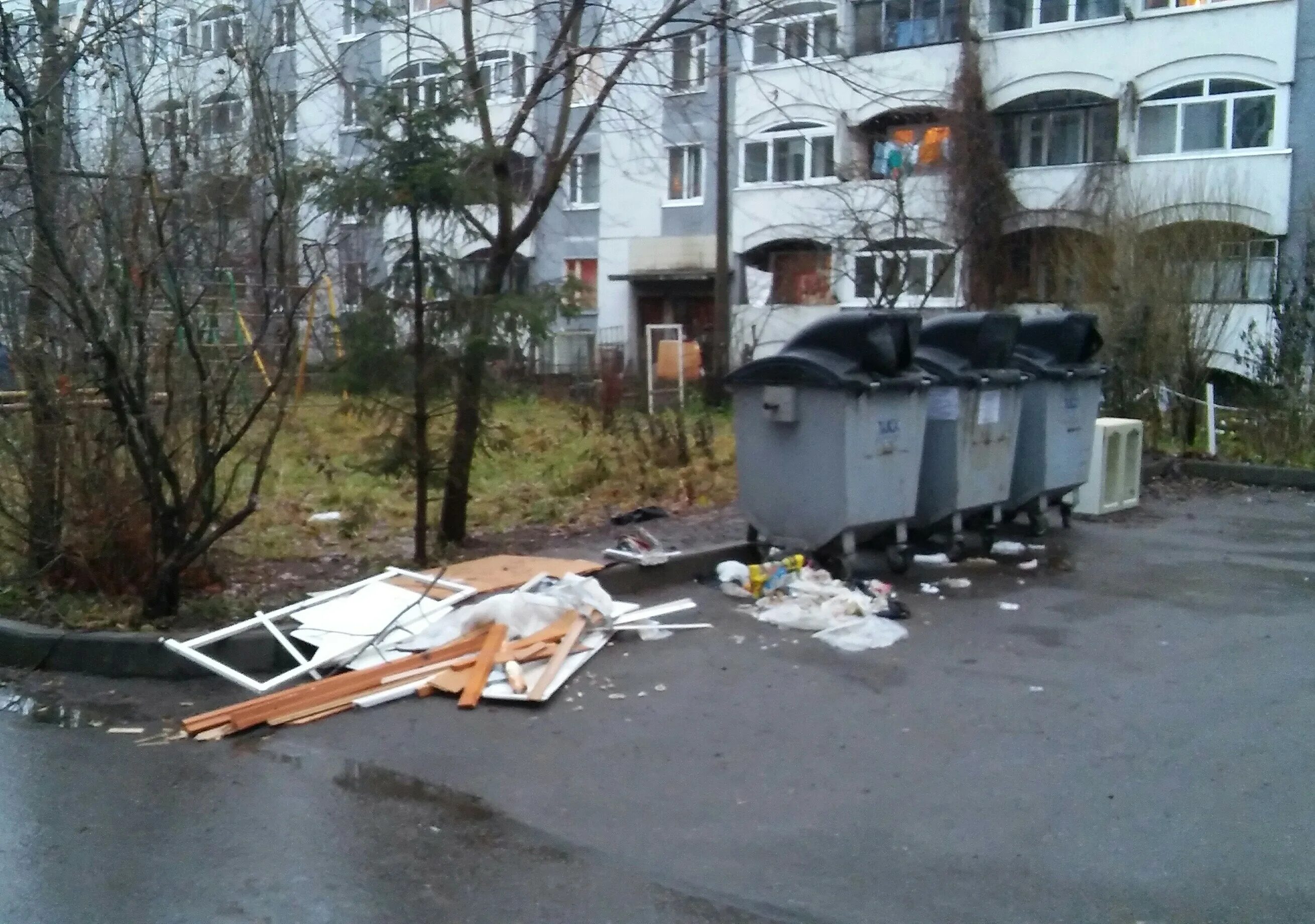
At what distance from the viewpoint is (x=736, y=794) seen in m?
5.17

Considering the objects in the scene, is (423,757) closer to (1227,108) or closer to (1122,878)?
(1122,878)

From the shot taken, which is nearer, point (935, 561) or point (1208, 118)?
point (935, 561)

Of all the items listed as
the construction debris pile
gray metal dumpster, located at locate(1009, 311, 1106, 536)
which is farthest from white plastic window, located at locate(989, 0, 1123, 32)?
the construction debris pile

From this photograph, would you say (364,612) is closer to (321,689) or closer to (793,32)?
(321,689)

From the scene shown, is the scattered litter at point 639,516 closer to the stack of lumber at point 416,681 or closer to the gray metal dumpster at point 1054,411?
the gray metal dumpster at point 1054,411

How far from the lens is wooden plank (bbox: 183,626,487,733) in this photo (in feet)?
19.7

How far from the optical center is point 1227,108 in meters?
25.3

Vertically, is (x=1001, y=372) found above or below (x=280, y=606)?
above

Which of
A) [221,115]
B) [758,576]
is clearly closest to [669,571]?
[758,576]

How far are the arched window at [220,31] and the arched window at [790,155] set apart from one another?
2222 cm

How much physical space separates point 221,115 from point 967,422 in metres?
5.47

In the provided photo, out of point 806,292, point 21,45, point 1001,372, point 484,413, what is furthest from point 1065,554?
point 806,292

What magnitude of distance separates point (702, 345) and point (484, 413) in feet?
51.5

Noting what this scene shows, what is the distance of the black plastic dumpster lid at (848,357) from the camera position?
8.62 m
